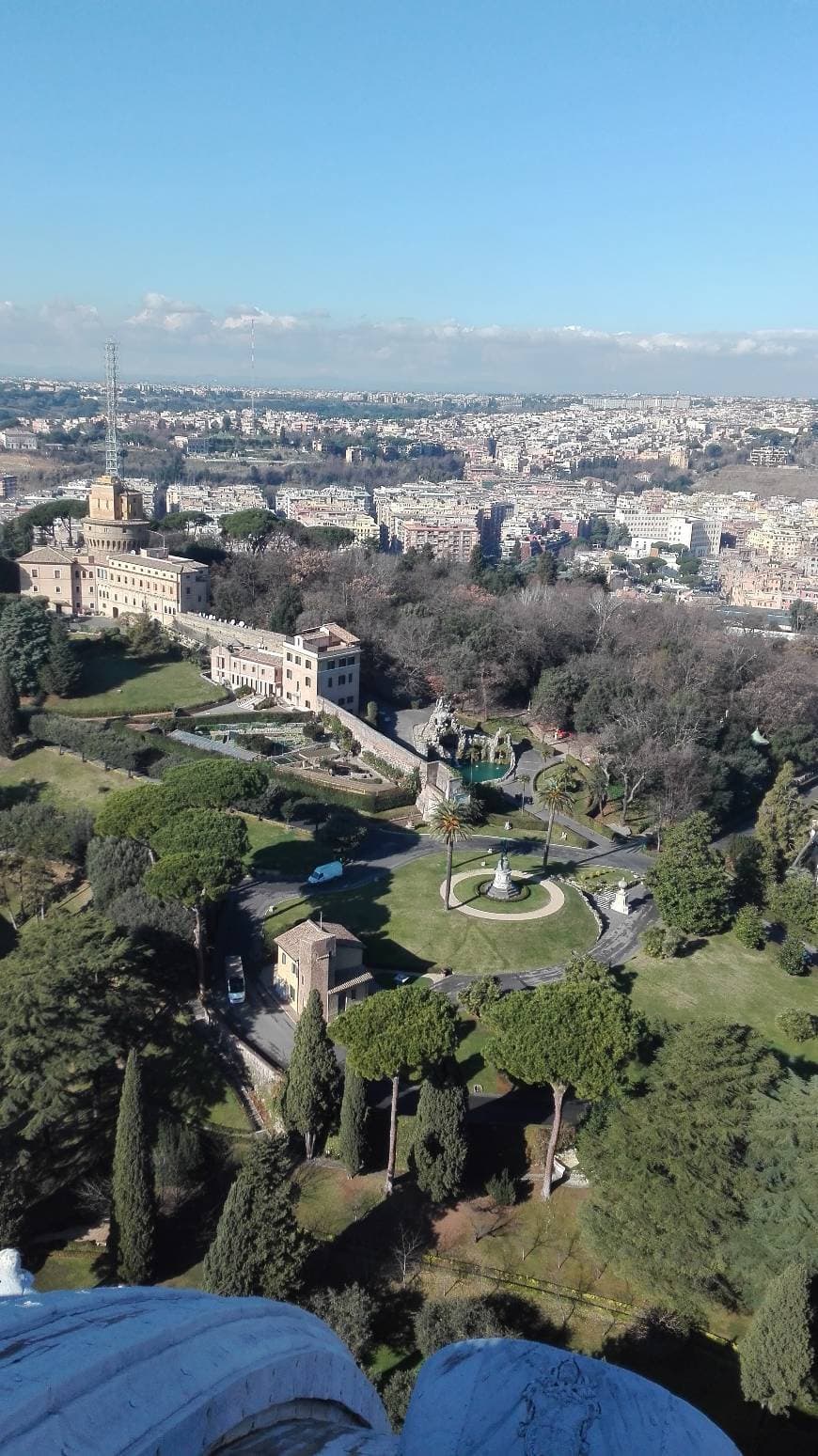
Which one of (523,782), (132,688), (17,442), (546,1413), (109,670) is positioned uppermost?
→ (17,442)

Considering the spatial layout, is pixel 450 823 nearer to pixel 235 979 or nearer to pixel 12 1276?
pixel 235 979

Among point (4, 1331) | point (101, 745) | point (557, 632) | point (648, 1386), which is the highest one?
point (4, 1331)

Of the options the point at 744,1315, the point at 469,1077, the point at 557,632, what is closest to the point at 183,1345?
the point at 744,1315

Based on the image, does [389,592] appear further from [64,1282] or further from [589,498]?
[589,498]

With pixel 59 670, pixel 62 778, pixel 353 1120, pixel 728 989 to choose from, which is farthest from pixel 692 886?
pixel 59 670

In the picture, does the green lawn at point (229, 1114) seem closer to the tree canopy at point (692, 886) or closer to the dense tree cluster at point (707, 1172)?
the dense tree cluster at point (707, 1172)

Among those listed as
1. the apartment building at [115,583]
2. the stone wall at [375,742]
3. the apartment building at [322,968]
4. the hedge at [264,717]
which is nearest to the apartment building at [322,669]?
the stone wall at [375,742]
